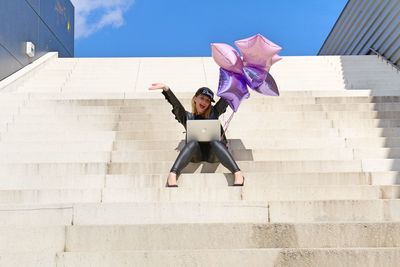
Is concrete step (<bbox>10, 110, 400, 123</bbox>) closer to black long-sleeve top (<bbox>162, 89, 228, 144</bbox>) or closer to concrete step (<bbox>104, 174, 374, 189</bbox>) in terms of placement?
black long-sleeve top (<bbox>162, 89, 228, 144</bbox>)

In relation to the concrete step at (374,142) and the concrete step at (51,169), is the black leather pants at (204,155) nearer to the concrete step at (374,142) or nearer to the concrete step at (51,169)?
the concrete step at (51,169)

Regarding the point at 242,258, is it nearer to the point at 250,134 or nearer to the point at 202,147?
the point at 202,147

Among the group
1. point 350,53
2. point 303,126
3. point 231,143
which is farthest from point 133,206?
point 350,53

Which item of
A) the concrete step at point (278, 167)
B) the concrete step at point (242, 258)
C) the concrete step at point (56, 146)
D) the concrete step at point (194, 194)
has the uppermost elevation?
the concrete step at point (56, 146)

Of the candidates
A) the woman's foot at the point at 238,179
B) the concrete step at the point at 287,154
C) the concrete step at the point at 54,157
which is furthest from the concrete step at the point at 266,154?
the woman's foot at the point at 238,179

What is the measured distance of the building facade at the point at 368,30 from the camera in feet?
34.0

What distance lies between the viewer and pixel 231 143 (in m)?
5.22

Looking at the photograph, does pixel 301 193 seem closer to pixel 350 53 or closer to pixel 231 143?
pixel 231 143

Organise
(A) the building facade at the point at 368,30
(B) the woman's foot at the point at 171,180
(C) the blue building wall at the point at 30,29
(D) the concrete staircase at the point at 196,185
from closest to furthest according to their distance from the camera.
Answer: (D) the concrete staircase at the point at 196,185
(B) the woman's foot at the point at 171,180
(C) the blue building wall at the point at 30,29
(A) the building facade at the point at 368,30

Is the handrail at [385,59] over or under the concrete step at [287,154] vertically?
over

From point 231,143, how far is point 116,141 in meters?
1.13

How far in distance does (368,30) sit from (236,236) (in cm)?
983

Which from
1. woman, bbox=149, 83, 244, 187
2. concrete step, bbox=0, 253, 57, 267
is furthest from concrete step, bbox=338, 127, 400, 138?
concrete step, bbox=0, 253, 57, 267

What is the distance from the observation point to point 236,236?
321 centimetres
